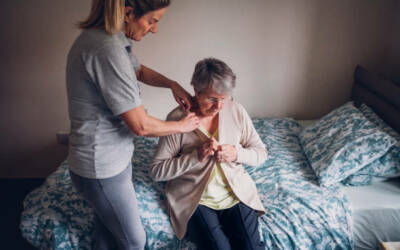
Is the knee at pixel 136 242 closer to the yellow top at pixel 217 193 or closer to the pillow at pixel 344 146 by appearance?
the yellow top at pixel 217 193

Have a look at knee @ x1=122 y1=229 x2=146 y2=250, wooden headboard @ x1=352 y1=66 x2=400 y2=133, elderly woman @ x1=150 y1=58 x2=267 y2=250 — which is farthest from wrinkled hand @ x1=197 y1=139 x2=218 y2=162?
wooden headboard @ x1=352 y1=66 x2=400 y2=133

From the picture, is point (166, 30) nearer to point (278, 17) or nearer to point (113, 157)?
point (278, 17)

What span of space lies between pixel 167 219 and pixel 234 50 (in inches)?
59.7

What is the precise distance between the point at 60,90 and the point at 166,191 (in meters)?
1.55

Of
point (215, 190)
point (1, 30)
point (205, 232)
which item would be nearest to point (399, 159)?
point (215, 190)

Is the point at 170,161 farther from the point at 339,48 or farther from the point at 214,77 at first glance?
the point at 339,48

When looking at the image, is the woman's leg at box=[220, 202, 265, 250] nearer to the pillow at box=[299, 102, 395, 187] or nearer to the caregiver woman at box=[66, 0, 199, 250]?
the caregiver woman at box=[66, 0, 199, 250]

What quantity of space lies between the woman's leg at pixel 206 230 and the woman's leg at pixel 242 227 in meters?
0.04

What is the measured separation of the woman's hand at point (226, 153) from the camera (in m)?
1.47

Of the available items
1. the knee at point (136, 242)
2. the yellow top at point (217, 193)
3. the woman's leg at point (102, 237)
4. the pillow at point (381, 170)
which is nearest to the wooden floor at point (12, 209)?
the woman's leg at point (102, 237)

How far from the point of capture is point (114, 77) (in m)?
1.08

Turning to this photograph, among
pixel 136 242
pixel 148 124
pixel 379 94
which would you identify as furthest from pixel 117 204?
pixel 379 94

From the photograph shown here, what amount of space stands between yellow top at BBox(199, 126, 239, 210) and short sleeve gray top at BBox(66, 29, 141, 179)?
0.46 m

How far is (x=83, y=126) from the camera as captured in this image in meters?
1.16
